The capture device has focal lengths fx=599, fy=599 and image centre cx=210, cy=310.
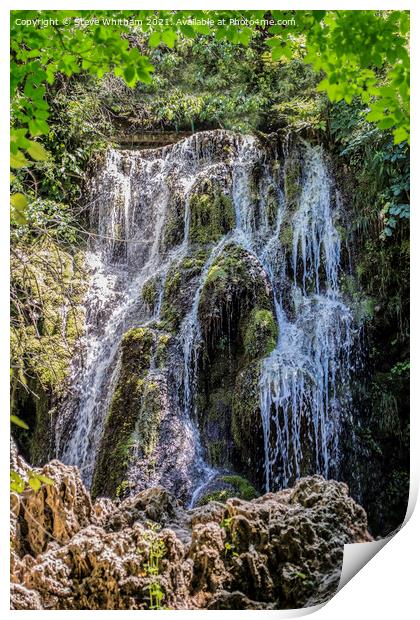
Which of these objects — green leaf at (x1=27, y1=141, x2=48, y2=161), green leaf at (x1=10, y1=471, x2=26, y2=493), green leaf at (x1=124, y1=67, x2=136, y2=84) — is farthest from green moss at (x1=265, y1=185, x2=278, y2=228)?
green leaf at (x1=10, y1=471, x2=26, y2=493)

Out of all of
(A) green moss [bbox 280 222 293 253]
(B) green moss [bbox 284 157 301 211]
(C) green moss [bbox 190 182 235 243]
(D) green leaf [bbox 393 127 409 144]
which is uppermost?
(D) green leaf [bbox 393 127 409 144]

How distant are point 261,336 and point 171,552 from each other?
1078 millimetres

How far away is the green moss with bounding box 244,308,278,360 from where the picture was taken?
2955mm

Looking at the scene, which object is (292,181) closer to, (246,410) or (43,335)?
→ (246,410)

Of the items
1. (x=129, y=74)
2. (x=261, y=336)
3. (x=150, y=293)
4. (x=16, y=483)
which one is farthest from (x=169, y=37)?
(x=16, y=483)

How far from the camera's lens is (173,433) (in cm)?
290

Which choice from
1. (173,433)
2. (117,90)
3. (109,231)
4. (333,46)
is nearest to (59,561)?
(173,433)

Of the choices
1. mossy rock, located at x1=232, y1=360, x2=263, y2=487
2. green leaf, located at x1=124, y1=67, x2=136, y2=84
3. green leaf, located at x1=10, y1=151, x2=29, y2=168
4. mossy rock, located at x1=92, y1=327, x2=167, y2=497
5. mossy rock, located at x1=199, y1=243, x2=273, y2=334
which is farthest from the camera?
mossy rock, located at x1=199, y1=243, x2=273, y2=334

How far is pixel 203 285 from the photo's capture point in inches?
122

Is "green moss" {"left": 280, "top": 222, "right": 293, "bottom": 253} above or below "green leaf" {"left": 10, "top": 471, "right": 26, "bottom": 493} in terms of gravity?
above

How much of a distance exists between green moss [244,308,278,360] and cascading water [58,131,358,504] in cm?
4

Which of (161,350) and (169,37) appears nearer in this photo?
(169,37)

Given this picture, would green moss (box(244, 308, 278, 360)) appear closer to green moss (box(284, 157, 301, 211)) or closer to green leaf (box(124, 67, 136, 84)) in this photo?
green moss (box(284, 157, 301, 211))

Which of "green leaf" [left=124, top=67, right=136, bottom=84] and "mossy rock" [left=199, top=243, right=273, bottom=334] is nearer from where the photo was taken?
"green leaf" [left=124, top=67, right=136, bottom=84]
